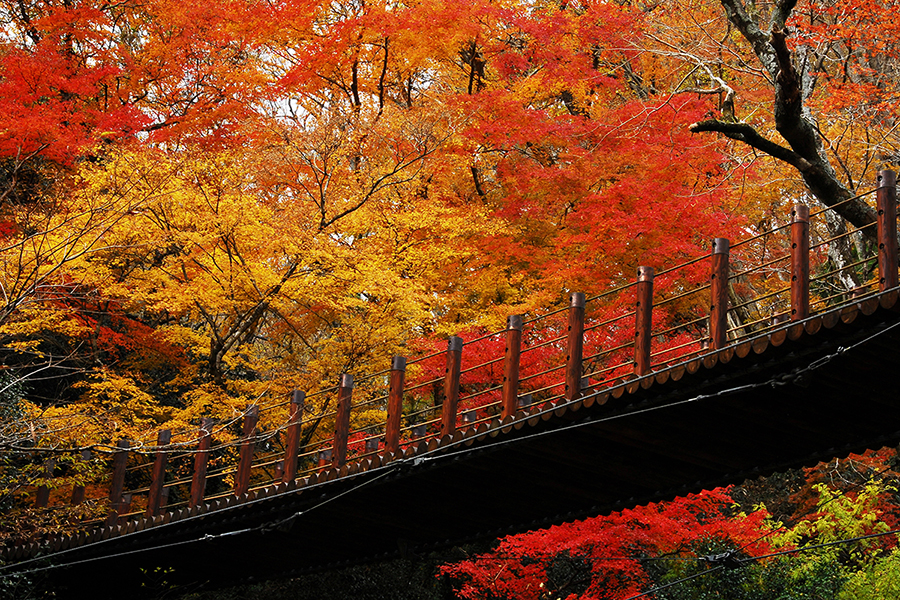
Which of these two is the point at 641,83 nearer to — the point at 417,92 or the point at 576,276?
the point at 417,92

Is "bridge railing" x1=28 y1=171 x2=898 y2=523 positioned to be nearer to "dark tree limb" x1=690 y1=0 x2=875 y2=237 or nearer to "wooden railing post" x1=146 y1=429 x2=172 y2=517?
"wooden railing post" x1=146 y1=429 x2=172 y2=517

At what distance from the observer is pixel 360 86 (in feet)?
57.0

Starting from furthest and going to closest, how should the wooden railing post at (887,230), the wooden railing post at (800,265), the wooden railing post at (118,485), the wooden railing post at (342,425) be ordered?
the wooden railing post at (118,485)
the wooden railing post at (342,425)
the wooden railing post at (800,265)
the wooden railing post at (887,230)

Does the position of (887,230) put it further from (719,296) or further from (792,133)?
(792,133)

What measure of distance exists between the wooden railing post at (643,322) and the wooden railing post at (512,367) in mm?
1258

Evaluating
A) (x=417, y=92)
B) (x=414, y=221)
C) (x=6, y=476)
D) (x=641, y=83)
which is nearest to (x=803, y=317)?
(x=414, y=221)

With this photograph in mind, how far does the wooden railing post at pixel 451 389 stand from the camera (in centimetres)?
845

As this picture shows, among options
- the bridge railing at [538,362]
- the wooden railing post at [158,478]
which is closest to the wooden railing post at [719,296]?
the bridge railing at [538,362]

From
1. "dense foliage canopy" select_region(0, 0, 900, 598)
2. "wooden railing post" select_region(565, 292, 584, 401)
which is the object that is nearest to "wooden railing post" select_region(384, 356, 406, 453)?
"wooden railing post" select_region(565, 292, 584, 401)

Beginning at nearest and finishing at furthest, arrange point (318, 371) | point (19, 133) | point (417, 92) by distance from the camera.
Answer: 1. point (318, 371)
2. point (19, 133)
3. point (417, 92)

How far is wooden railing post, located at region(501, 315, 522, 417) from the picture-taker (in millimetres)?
8086

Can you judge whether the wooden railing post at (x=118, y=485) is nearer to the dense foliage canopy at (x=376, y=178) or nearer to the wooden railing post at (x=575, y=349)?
the dense foliage canopy at (x=376, y=178)

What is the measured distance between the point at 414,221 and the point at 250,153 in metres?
3.03

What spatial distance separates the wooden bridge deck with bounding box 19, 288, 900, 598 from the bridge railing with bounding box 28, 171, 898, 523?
0.20m
